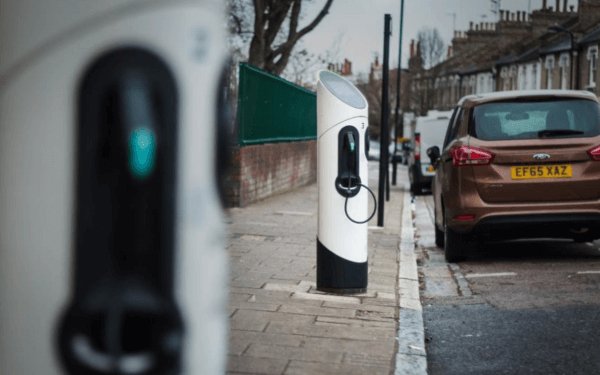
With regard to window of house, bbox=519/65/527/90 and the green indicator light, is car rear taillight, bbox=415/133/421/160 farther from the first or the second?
window of house, bbox=519/65/527/90

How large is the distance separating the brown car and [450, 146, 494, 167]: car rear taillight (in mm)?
10

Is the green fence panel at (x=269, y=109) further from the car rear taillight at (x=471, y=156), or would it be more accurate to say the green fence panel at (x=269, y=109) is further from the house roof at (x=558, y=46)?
the house roof at (x=558, y=46)

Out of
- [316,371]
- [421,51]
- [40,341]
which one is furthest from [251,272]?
[421,51]

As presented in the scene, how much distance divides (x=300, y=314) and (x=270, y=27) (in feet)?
78.8

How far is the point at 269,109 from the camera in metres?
18.3

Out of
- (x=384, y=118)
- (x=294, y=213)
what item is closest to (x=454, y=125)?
(x=384, y=118)

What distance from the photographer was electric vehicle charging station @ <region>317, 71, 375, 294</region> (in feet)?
23.0

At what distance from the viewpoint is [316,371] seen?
4.81 m

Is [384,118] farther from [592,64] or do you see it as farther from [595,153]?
[592,64]

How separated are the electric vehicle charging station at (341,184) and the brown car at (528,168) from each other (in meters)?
2.61

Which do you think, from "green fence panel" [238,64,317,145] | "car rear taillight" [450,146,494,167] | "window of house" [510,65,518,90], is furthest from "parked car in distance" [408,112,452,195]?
"window of house" [510,65,518,90]

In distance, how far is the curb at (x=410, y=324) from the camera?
515cm

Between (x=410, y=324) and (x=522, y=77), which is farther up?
(x=522, y=77)

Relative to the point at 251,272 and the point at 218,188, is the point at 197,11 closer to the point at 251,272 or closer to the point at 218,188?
the point at 218,188
